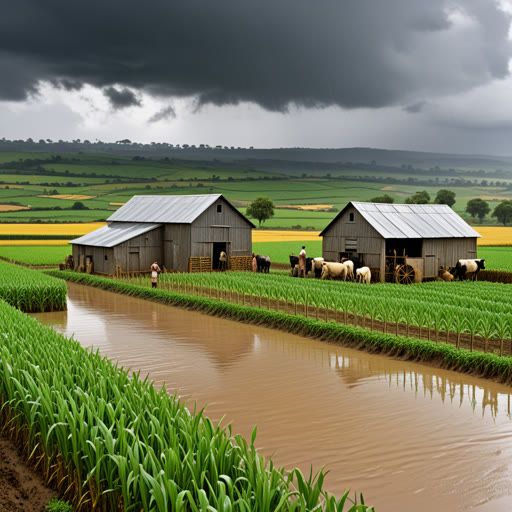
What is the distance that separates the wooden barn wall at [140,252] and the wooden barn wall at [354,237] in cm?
1216

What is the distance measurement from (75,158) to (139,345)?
177m

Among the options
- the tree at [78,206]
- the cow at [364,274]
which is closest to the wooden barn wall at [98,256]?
the cow at [364,274]

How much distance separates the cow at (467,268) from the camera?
38.5 metres

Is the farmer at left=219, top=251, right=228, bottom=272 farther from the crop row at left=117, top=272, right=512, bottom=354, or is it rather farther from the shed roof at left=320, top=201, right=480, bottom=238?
the crop row at left=117, top=272, right=512, bottom=354

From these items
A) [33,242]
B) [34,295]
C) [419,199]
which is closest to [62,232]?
[33,242]

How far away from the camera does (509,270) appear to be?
129 feet

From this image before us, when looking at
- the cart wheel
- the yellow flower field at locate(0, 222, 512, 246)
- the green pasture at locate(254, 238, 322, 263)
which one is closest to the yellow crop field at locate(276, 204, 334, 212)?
the yellow flower field at locate(0, 222, 512, 246)

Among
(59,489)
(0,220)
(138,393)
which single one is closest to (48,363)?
(138,393)

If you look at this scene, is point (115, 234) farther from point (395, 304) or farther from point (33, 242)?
point (33, 242)

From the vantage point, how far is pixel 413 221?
129 feet

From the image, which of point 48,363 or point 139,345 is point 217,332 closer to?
point 139,345

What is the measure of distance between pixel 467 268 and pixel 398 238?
5.30 meters

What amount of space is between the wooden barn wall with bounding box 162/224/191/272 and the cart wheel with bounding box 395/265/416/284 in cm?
1449

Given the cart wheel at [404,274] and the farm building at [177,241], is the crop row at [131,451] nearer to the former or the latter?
the cart wheel at [404,274]
